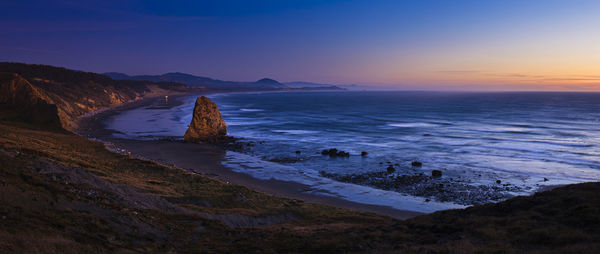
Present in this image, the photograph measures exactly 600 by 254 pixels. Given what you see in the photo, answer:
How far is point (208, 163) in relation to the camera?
125 feet

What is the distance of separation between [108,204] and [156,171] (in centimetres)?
1501

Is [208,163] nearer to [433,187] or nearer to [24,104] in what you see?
[433,187]

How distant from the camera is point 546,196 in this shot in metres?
17.5

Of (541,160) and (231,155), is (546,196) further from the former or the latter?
(231,155)

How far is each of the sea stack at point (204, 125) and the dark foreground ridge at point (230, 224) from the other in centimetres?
3182

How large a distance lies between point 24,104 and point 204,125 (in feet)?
91.2

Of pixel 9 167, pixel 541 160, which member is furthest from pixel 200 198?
pixel 541 160

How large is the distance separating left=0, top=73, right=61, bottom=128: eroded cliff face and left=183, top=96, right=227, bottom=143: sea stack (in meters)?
17.6

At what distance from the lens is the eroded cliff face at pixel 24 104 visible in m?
50.7

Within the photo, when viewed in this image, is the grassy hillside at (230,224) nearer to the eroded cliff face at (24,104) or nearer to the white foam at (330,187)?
the white foam at (330,187)

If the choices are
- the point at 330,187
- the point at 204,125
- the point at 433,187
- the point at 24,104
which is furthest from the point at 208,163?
the point at 24,104

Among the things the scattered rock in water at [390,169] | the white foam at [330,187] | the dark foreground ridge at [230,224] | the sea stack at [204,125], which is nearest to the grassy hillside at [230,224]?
the dark foreground ridge at [230,224]

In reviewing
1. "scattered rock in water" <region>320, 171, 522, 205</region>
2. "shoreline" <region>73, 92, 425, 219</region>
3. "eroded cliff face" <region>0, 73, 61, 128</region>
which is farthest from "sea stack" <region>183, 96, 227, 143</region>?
"scattered rock in water" <region>320, 171, 522, 205</region>

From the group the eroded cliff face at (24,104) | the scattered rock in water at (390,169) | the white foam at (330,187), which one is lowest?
the white foam at (330,187)
